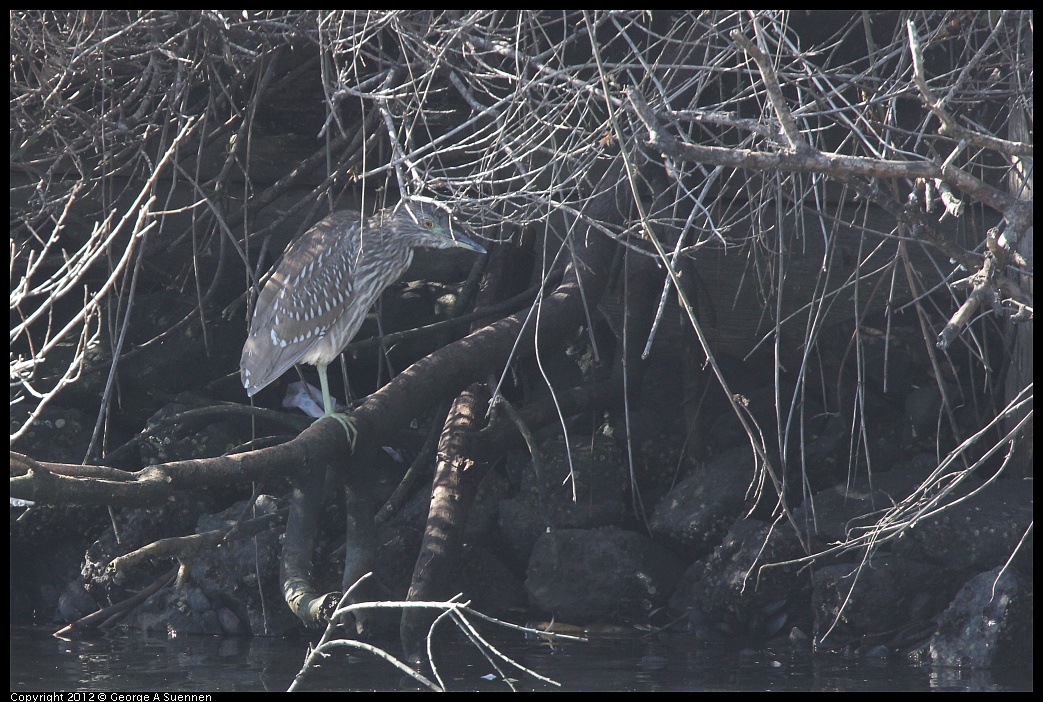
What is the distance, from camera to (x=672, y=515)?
4664 mm

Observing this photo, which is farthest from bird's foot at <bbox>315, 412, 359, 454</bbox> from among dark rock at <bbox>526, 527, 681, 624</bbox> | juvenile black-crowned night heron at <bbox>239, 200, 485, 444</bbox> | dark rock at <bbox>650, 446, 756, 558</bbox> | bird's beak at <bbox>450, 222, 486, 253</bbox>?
dark rock at <bbox>650, 446, 756, 558</bbox>

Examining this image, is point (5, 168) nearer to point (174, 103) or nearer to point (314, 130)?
point (174, 103)

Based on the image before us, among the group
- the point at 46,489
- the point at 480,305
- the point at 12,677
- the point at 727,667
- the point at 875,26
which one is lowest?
the point at 727,667

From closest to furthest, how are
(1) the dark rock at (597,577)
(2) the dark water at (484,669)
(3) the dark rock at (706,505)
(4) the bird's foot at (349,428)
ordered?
(2) the dark water at (484,669) → (4) the bird's foot at (349,428) → (1) the dark rock at (597,577) → (3) the dark rock at (706,505)

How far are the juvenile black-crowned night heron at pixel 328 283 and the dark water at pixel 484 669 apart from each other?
3.69ft

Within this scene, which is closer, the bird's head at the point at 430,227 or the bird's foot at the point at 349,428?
the bird's foot at the point at 349,428

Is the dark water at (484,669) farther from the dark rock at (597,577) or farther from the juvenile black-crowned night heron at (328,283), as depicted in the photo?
the juvenile black-crowned night heron at (328,283)

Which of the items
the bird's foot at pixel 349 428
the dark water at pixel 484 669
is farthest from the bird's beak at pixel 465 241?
the dark water at pixel 484 669

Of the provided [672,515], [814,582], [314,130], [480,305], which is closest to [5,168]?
[314,130]

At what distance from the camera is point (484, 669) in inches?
148

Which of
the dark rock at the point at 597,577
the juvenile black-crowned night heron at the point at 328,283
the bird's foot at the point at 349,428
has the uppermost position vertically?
the juvenile black-crowned night heron at the point at 328,283

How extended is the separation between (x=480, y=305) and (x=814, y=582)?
2.13m

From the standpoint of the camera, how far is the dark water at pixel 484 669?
11.5 feet

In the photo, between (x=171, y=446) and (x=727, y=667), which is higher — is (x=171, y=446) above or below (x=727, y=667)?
above
